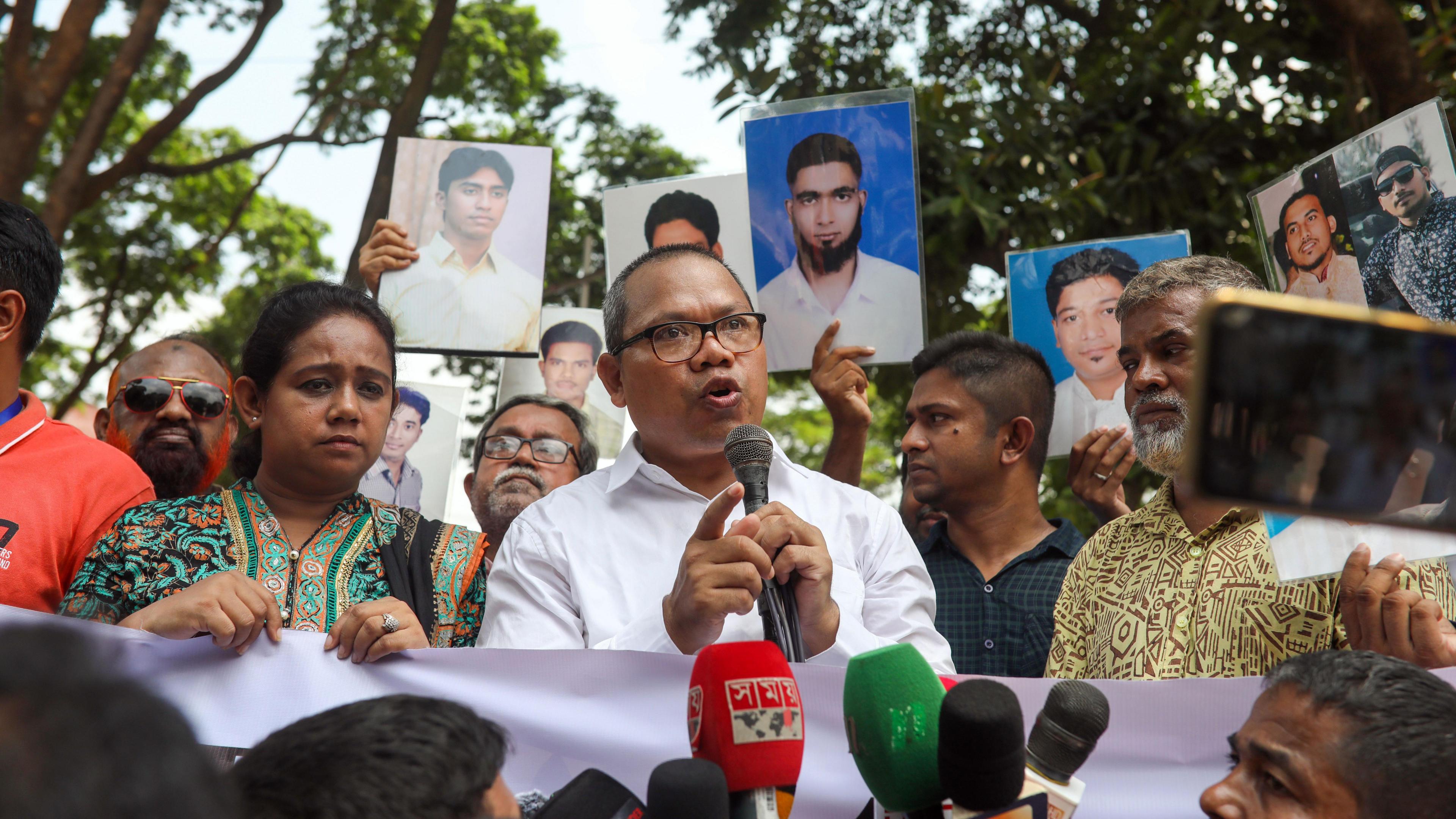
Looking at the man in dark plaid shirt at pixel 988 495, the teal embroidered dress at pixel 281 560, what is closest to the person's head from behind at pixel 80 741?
the teal embroidered dress at pixel 281 560

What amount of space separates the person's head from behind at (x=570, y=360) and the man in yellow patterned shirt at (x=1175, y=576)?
275 centimetres

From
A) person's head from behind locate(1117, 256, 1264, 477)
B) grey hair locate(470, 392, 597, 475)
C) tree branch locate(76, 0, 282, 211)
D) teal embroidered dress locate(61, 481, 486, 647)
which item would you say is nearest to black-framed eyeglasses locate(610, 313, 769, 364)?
teal embroidered dress locate(61, 481, 486, 647)

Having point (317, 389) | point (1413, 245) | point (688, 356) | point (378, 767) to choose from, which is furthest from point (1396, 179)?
point (378, 767)

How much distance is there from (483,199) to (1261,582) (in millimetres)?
3069

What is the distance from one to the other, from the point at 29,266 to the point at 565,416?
2.28 metres

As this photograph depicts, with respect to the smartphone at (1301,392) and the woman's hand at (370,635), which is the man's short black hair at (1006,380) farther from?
the smartphone at (1301,392)

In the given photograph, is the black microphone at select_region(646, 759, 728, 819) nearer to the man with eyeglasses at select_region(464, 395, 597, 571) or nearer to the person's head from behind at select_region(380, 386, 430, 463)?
the man with eyeglasses at select_region(464, 395, 597, 571)

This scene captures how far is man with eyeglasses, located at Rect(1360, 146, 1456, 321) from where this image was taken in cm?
310

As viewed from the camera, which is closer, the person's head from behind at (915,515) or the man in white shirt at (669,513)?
the man in white shirt at (669,513)

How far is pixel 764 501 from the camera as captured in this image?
243cm

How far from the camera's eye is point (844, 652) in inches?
100

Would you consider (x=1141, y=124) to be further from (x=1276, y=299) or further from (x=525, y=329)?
(x=1276, y=299)

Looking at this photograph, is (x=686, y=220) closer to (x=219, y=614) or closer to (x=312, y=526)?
(x=312, y=526)

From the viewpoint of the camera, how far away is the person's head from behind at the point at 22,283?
3.13m
